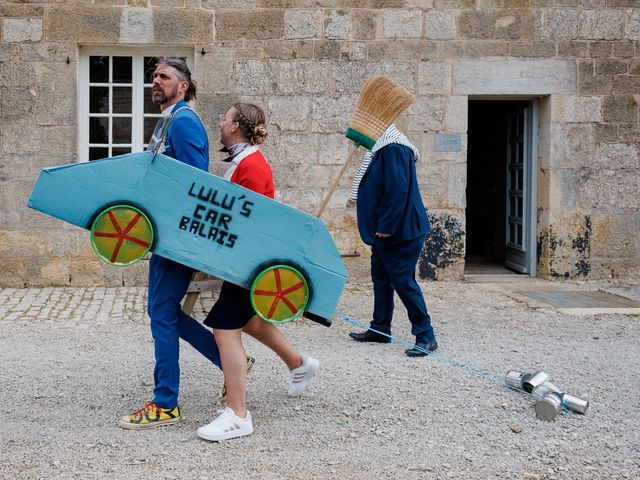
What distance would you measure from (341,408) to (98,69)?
5.79 m

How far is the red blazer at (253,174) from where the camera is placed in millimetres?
3342

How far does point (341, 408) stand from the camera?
3.80m

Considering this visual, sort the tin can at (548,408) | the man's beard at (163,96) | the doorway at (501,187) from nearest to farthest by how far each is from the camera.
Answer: the man's beard at (163,96) < the tin can at (548,408) < the doorway at (501,187)

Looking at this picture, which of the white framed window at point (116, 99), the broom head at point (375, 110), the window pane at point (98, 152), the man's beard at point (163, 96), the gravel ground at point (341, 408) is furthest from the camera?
the window pane at point (98, 152)

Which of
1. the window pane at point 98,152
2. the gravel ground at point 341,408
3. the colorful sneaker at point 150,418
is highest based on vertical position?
the window pane at point 98,152

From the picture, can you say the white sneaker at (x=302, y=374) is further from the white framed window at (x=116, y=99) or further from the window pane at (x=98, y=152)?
the window pane at (x=98, y=152)

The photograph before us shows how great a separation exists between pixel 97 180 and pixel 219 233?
575 mm

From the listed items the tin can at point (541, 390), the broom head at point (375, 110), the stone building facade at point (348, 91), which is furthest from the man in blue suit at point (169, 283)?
the stone building facade at point (348, 91)

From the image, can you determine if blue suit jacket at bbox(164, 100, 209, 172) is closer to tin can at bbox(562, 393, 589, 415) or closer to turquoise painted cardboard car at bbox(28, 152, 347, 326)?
turquoise painted cardboard car at bbox(28, 152, 347, 326)

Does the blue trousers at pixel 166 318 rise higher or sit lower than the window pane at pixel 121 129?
lower

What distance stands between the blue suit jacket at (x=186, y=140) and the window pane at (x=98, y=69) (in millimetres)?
5245

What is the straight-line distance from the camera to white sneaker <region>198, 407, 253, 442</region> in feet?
10.7

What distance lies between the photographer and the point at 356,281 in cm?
820

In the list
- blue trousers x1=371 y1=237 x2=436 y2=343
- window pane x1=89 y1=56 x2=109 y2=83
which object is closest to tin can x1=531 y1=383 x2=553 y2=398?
blue trousers x1=371 y1=237 x2=436 y2=343
